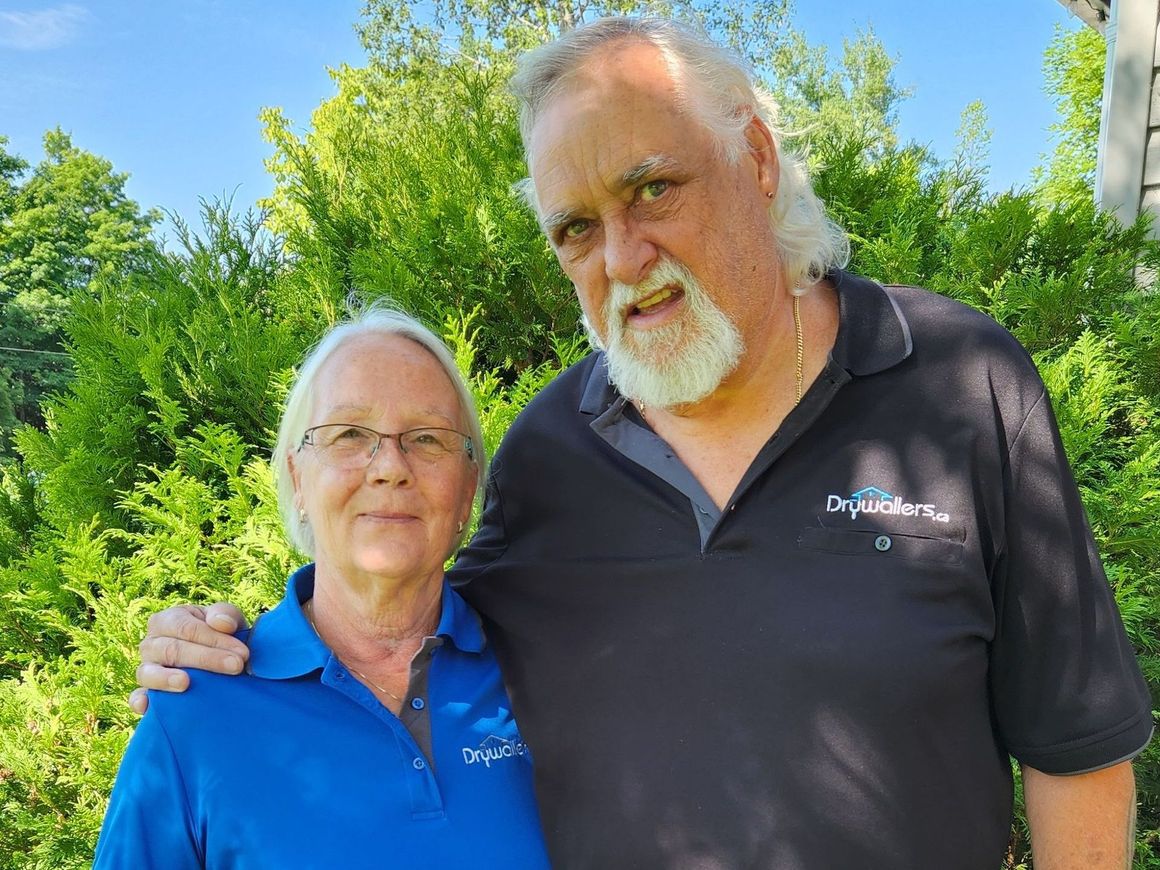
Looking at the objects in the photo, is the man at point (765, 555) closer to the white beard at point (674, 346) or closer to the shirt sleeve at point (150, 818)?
the white beard at point (674, 346)

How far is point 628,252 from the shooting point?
200 centimetres

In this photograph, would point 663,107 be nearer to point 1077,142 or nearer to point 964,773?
point 964,773

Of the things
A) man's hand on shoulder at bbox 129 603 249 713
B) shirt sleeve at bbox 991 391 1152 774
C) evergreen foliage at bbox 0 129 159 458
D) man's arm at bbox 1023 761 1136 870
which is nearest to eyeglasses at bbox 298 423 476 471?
man's hand on shoulder at bbox 129 603 249 713

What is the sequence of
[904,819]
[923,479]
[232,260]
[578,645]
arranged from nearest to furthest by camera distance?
[904,819] < [923,479] < [578,645] < [232,260]

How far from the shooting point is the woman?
167 centimetres

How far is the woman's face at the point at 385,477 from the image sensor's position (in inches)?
77.4

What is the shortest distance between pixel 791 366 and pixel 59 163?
5553 cm

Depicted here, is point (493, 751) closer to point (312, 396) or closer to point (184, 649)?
point (184, 649)

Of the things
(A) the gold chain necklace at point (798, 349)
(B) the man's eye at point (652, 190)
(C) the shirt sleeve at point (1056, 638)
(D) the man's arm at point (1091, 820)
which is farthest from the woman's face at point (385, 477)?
(D) the man's arm at point (1091, 820)

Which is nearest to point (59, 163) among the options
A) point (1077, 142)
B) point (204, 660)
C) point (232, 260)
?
point (1077, 142)

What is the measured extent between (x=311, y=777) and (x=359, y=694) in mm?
191

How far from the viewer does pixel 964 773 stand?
67.3 inches

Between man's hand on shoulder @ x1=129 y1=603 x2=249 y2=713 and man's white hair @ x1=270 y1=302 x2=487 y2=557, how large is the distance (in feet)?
1.05

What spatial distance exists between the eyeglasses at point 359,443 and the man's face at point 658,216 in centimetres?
50
